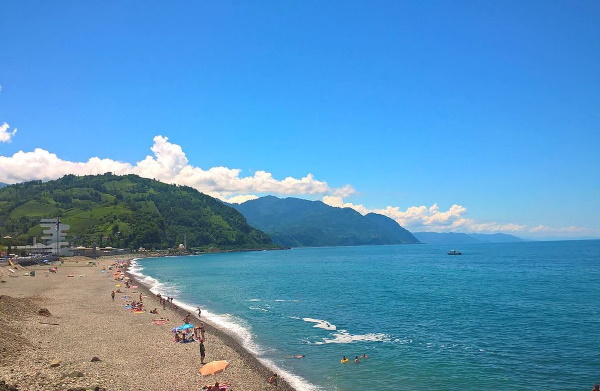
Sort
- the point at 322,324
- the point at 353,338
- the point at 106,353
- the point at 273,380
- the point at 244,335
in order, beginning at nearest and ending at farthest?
the point at 273,380, the point at 106,353, the point at 353,338, the point at 244,335, the point at 322,324

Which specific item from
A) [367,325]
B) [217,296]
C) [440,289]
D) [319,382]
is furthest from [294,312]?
[440,289]

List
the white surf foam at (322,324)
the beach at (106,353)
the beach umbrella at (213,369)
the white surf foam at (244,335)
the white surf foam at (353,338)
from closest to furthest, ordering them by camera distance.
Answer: the beach at (106,353), the beach umbrella at (213,369), the white surf foam at (244,335), the white surf foam at (353,338), the white surf foam at (322,324)

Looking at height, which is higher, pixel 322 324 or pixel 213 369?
pixel 213 369

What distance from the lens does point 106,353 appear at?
3145 cm

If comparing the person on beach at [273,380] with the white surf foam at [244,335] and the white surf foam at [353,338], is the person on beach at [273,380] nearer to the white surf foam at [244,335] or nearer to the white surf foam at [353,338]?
the white surf foam at [244,335]

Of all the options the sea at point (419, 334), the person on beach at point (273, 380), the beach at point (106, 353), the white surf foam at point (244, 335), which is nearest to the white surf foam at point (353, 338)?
the sea at point (419, 334)

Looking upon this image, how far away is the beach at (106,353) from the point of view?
2409 cm

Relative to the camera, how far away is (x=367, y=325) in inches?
1836

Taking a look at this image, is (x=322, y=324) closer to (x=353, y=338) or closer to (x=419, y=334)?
(x=353, y=338)

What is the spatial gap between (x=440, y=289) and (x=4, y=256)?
12569cm

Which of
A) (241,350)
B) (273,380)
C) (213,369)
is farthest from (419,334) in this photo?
(213,369)

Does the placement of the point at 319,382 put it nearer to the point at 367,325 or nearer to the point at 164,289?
the point at 367,325

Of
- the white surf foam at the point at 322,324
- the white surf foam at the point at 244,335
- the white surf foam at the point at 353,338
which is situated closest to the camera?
the white surf foam at the point at 244,335

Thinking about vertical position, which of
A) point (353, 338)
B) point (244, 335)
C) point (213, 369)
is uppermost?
point (213, 369)
